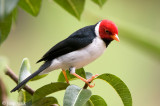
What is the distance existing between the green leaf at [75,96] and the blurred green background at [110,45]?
10.7 ft

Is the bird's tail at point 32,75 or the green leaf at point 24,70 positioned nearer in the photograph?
the bird's tail at point 32,75

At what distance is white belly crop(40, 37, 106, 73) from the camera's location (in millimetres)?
2068

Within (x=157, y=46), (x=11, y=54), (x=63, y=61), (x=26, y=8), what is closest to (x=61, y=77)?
(x=63, y=61)

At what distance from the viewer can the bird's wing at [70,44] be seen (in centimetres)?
204

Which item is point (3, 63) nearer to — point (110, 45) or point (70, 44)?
point (70, 44)

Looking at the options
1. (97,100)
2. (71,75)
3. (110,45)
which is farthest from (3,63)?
(110,45)

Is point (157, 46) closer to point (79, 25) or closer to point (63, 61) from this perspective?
point (63, 61)

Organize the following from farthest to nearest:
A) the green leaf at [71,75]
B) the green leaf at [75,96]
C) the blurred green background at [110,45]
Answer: the blurred green background at [110,45] → the green leaf at [71,75] → the green leaf at [75,96]

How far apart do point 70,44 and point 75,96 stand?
24.2 inches

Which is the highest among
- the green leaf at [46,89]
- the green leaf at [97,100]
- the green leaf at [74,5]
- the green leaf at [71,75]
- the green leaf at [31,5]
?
the green leaf at [31,5]

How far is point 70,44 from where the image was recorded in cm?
208

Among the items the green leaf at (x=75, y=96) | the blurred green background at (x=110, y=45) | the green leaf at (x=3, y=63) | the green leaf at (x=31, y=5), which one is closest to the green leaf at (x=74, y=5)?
the green leaf at (x=31, y=5)

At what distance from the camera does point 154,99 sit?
18.8 ft

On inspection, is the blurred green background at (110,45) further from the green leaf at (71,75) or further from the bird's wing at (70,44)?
the green leaf at (71,75)
